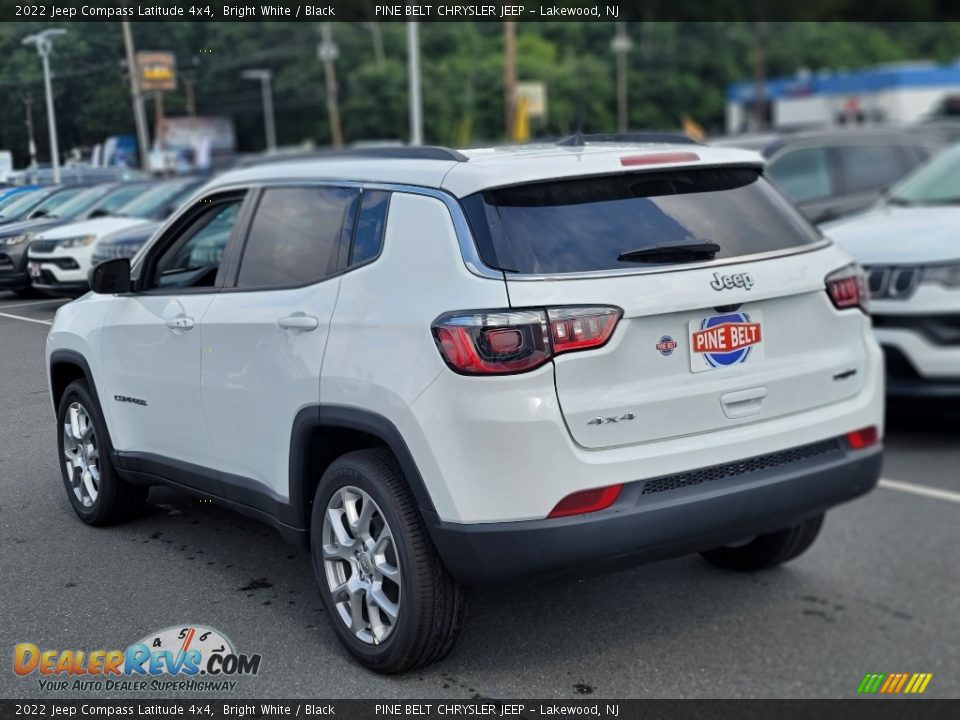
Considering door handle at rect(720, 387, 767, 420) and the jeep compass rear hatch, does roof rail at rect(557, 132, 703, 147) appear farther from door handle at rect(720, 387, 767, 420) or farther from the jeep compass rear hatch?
door handle at rect(720, 387, 767, 420)

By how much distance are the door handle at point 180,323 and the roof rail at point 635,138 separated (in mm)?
Answer: 1456

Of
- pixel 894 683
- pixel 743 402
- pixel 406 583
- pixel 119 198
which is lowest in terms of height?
pixel 894 683

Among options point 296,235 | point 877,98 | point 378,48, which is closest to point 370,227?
point 296,235

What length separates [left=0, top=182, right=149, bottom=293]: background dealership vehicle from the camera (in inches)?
105

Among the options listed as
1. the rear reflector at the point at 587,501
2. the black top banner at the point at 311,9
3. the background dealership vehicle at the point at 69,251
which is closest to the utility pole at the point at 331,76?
the black top banner at the point at 311,9

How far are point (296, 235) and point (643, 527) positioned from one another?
1459 mm

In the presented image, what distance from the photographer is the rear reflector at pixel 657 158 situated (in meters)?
3.40

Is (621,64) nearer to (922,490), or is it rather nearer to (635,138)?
(922,490)

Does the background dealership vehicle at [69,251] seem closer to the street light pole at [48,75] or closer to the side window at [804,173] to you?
the street light pole at [48,75]

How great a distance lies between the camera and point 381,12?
14.9 feet

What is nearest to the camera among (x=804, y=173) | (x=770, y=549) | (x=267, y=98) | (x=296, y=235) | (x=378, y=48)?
(x=296, y=235)

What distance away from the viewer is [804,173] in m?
10.2

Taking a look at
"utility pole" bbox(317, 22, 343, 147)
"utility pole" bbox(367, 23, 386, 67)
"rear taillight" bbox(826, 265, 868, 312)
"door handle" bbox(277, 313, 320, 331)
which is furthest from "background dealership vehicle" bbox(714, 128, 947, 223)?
"door handle" bbox(277, 313, 320, 331)
